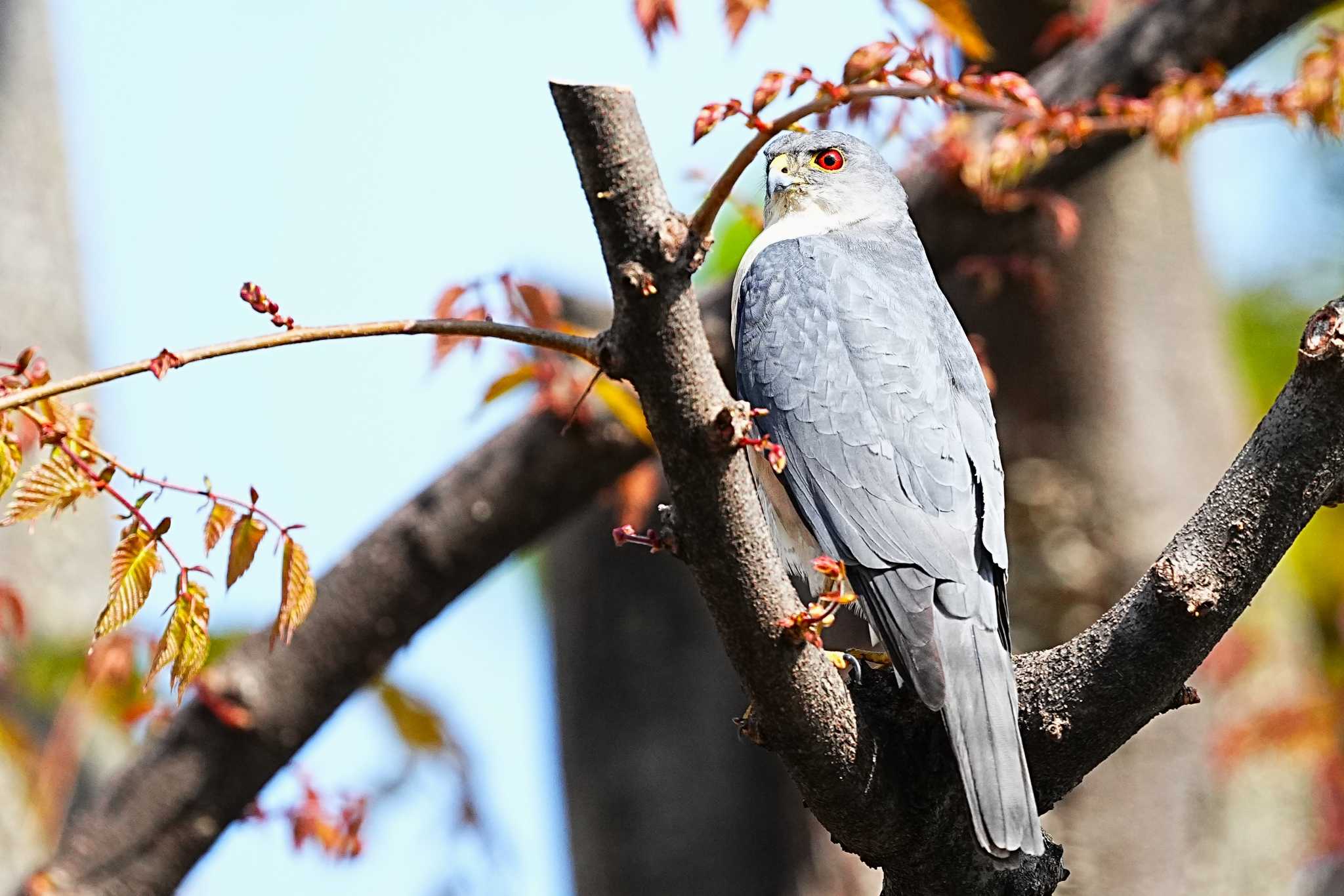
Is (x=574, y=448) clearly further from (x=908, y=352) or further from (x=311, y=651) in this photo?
(x=908, y=352)

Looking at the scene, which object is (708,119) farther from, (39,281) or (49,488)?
(39,281)

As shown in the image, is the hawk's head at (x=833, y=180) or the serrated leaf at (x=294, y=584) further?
the hawk's head at (x=833, y=180)

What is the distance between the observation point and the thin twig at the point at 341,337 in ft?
6.78

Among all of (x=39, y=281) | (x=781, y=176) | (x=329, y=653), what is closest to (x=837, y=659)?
(x=329, y=653)

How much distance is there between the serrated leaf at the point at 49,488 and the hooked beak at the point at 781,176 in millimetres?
2393

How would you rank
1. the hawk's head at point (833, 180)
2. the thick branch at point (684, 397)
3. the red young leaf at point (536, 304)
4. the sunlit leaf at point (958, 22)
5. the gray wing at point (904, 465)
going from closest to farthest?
the thick branch at point (684, 397) < the gray wing at point (904, 465) < the sunlit leaf at point (958, 22) < the red young leaf at point (536, 304) < the hawk's head at point (833, 180)

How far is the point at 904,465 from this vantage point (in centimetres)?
293

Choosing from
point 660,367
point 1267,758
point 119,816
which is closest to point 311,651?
point 119,816

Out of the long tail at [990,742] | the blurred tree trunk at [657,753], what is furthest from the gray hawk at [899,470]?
the blurred tree trunk at [657,753]

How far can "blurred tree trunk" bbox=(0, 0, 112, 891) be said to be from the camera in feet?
16.2

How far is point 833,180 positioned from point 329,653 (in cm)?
200

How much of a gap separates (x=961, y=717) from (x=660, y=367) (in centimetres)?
86

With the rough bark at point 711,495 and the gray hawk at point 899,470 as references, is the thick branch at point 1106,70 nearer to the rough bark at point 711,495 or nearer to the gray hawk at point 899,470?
the gray hawk at point 899,470

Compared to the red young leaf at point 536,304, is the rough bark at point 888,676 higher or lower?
lower
